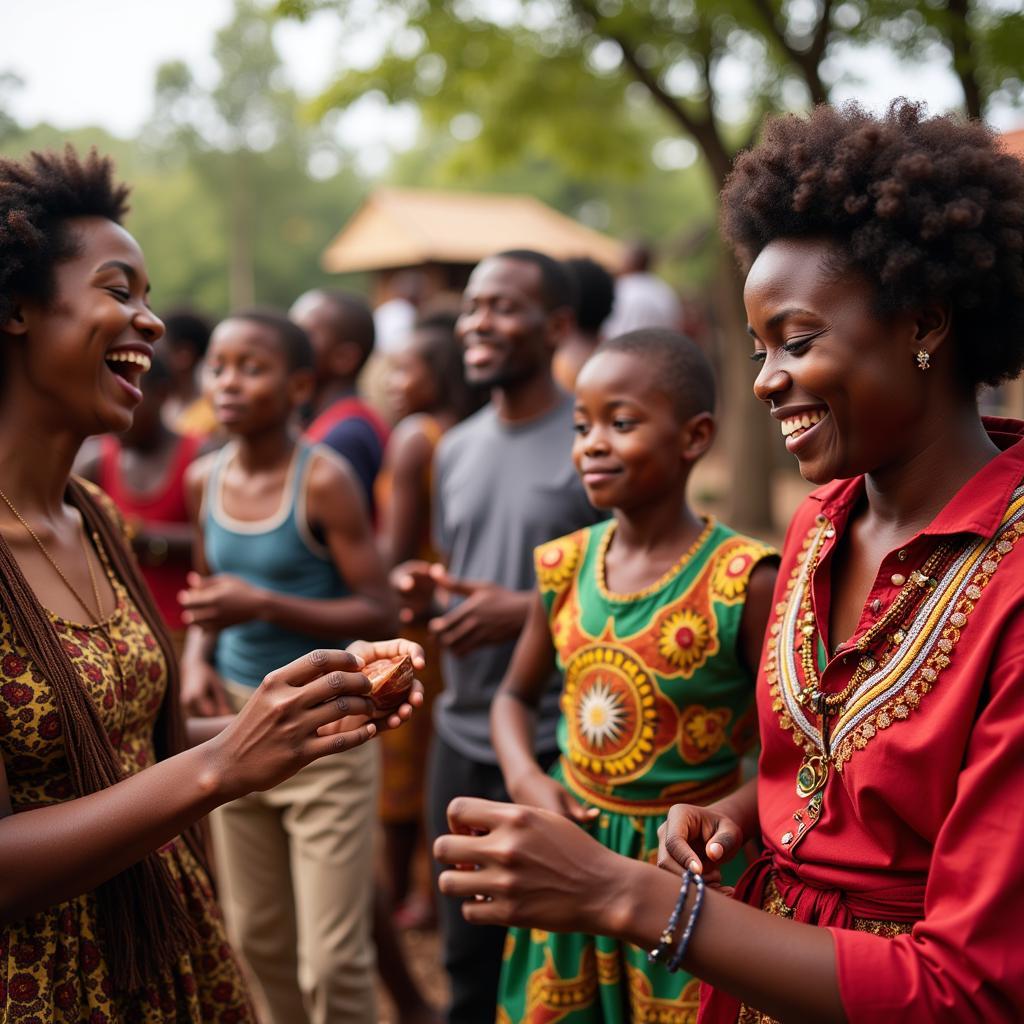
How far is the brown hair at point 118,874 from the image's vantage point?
204 cm

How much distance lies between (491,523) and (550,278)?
1.03m

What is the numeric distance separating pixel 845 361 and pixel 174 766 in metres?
1.36

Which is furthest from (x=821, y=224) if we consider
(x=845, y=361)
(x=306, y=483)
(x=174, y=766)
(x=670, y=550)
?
(x=306, y=483)

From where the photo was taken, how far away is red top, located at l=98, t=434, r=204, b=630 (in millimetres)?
5016

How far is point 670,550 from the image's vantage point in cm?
271

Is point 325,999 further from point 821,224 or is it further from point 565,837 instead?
point 821,224

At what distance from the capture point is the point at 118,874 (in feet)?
6.87

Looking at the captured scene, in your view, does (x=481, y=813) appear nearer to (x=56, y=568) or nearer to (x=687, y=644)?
(x=687, y=644)

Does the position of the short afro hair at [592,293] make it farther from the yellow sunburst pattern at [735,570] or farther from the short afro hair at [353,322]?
the yellow sunburst pattern at [735,570]

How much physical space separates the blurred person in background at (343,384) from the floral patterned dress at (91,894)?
265 cm

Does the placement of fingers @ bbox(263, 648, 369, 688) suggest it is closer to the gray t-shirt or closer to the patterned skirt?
the patterned skirt

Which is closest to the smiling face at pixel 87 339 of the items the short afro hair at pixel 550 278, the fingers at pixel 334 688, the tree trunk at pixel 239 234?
the fingers at pixel 334 688

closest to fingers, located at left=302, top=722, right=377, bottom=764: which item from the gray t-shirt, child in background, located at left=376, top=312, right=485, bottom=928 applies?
the gray t-shirt

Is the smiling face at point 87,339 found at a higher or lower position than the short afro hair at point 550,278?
lower
